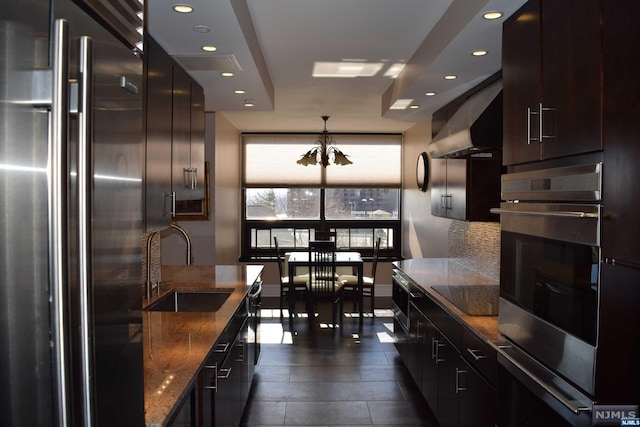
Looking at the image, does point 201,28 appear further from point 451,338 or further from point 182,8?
point 451,338

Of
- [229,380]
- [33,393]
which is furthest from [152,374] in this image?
[33,393]

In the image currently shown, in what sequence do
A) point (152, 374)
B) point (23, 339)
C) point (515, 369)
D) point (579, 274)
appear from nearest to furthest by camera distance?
point (23, 339), point (579, 274), point (152, 374), point (515, 369)

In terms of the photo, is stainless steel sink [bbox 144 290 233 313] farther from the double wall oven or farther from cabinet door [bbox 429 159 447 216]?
cabinet door [bbox 429 159 447 216]

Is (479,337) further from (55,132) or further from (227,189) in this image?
(227,189)

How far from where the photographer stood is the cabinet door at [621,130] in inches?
50.3

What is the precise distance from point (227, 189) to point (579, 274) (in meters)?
5.47

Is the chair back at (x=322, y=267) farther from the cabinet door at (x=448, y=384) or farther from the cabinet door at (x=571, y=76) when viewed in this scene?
the cabinet door at (x=571, y=76)

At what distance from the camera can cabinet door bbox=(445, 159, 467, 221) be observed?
366cm

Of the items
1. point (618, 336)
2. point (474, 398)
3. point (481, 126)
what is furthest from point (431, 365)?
point (618, 336)

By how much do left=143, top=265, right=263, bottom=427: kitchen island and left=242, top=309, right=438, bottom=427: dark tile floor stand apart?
0.97 metres

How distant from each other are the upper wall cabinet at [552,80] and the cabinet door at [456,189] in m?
1.53

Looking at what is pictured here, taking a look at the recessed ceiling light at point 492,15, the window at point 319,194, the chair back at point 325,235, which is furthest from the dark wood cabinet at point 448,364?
the window at point 319,194

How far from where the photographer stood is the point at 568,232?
154 cm

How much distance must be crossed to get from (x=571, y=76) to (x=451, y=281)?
2389 mm
